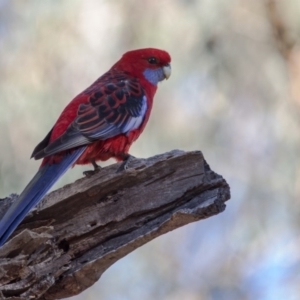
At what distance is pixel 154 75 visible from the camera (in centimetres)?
487

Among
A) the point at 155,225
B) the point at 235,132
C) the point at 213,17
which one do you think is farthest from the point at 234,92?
the point at 155,225

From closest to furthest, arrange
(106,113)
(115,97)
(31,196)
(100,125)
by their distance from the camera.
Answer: (31,196) → (100,125) → (106,113) → (115,97)

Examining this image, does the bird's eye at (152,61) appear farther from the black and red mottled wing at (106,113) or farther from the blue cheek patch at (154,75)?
the black and red mottled wing at (106,113)

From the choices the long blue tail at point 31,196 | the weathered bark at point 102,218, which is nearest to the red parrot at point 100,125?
the long blue tail at point 31,196

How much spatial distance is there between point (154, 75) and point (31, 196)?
163cm

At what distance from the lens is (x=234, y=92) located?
5723 mm

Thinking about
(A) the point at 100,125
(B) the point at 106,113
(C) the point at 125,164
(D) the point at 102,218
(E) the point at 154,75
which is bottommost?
(D) the point at 102,218

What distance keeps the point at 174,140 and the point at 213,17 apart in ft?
4.04

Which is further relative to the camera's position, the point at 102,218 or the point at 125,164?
the point at 125,164

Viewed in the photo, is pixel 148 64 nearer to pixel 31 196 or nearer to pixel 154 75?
pixel 154 75

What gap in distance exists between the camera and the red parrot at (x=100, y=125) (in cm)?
367

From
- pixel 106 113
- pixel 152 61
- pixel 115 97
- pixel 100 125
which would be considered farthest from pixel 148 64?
pixel 100 125

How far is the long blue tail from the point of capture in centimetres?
346

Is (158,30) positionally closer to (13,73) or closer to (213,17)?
(213,17)
